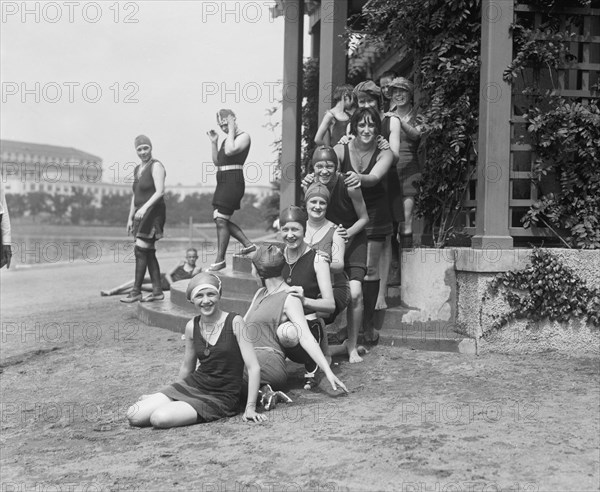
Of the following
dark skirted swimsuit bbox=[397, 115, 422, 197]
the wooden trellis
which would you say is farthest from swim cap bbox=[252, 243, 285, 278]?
dark skirted swimsuit bbox=[397, 115, 422, 197]

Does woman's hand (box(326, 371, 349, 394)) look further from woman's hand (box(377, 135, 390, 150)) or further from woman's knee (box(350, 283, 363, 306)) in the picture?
woman's hand (box(377, 135, 390, 150))

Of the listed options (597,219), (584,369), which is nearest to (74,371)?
(584,369)

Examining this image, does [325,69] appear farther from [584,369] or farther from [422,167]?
[584,369]

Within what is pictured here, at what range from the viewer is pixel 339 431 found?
401 cm

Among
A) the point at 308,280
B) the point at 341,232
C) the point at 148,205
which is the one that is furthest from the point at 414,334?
the point at 148,205

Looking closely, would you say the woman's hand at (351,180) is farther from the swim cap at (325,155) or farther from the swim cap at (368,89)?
the swim cap at (368,89)

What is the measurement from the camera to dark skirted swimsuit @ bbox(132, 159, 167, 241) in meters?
8.57

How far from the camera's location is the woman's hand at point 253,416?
430cm

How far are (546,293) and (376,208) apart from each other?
151 cm

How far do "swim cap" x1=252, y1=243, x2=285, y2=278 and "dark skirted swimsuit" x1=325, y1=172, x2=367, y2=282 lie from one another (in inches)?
33.2

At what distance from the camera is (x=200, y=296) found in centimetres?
445

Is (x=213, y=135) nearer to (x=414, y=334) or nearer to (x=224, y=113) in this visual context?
(x=224, y=113)

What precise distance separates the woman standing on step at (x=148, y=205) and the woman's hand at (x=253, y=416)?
4.35 metres

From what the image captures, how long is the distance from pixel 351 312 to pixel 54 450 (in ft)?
7.77
